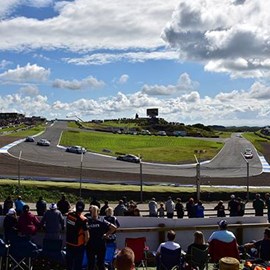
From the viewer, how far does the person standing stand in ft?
28.0

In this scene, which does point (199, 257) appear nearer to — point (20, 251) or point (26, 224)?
point (20, 251)

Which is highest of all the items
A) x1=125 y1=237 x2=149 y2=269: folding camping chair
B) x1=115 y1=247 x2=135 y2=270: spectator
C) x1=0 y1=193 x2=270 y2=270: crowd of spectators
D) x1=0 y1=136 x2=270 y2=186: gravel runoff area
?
x1=115 y1=247 x2=135 y2=270: spectator

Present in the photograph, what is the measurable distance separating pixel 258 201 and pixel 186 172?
3042 centimetres

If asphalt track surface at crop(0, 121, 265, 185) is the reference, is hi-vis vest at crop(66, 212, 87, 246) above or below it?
above

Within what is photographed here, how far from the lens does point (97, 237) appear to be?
8797 mm

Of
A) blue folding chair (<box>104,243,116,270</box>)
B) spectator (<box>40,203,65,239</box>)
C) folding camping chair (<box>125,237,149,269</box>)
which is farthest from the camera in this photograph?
folding camping chair (<box>125,237,149,269</box>)

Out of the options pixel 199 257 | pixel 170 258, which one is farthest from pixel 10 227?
pixel 199 257

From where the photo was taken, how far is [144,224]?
11.6m

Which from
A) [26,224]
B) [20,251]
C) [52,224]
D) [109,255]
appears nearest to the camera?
[20,251]

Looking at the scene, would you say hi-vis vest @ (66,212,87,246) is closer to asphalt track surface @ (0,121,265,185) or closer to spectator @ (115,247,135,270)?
spectator @ (115,247,135,270)

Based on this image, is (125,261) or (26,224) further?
(26,224)

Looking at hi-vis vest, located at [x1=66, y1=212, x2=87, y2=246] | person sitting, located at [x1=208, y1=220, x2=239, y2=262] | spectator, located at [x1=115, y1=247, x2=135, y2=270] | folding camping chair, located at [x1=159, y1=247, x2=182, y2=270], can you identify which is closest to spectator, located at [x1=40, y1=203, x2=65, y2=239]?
hi-vis vest, located at [x1=66, y1=212, x2=87, y2=246]

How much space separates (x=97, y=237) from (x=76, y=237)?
16.4 inches

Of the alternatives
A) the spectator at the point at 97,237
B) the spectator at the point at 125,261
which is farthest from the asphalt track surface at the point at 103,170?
the spectator at the point at 125,261
